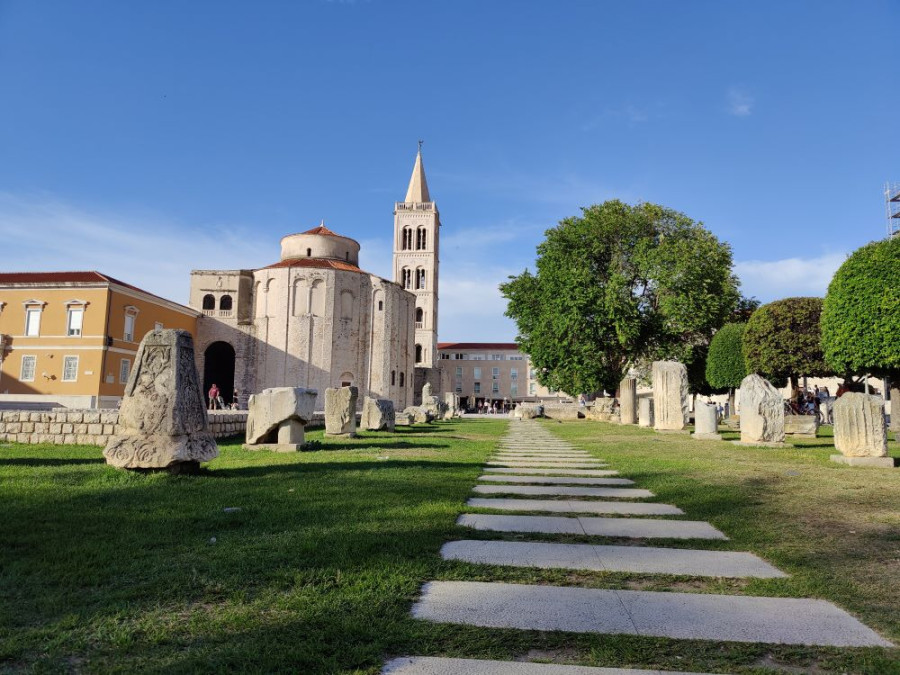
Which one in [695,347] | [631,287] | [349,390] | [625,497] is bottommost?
[625,497]

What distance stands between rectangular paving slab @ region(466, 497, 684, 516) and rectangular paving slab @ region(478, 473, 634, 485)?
Result: 137cm

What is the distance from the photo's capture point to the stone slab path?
4.46 m

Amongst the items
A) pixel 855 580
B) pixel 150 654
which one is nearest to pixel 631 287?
pixel 855 580

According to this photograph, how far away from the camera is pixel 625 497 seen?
20.5ft

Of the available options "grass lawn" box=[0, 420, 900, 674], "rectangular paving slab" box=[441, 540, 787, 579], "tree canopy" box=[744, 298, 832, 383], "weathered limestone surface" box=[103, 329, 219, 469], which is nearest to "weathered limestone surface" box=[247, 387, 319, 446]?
"grass lawn" box=[0, 420, 900, 674]

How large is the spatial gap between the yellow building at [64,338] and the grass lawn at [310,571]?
3208 centimetres

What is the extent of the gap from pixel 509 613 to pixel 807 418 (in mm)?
16807

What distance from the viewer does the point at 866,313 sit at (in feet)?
45.2

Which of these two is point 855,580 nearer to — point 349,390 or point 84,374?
point 349,390

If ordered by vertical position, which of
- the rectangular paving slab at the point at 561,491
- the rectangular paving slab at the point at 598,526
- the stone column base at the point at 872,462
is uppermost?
the stone column base at the point at 872,462

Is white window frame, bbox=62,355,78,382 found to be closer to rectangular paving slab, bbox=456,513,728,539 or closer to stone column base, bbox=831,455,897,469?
rectangular paving slab, bbox=456,513,728,539

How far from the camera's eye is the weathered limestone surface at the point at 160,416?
6.33 meters

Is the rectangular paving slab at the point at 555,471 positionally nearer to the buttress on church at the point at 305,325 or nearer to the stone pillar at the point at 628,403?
the stone pillar at the point at 628,403

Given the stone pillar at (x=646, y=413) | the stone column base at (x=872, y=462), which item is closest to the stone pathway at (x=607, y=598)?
the stone column base at (x=872, y=462)
